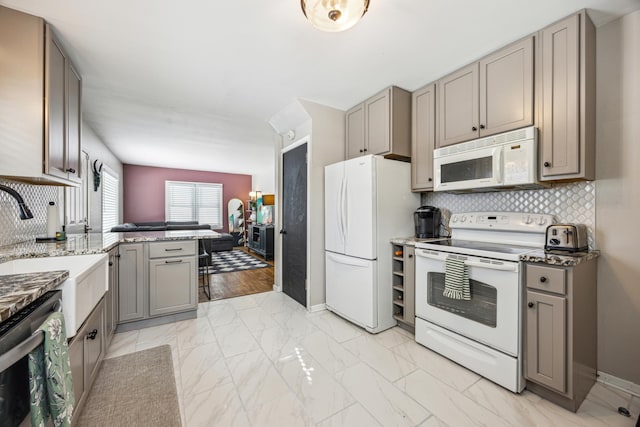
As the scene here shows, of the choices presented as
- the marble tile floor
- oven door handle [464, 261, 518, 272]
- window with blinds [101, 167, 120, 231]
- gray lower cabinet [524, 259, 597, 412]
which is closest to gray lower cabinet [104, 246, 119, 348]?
the marble tile floor

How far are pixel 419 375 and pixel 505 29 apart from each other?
2.45 meters

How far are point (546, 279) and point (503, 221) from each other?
0.70 m

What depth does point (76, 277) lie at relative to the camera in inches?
49.4

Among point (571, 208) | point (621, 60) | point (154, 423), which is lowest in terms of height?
point (154, 423)

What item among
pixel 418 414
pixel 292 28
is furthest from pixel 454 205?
pixel 292 28

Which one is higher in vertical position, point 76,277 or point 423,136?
point 423,136

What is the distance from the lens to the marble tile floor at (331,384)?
4.83ft

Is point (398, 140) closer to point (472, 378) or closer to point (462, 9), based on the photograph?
point (462, 9)

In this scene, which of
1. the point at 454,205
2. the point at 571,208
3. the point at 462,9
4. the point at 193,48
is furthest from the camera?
the point at 454,205

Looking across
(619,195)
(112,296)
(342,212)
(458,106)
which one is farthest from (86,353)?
(619,195)

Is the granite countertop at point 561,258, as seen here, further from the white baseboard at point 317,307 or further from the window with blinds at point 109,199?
the window with blinds at point 109,199

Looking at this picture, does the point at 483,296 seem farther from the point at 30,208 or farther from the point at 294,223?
the point at 30,208

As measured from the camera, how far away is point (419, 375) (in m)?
1.85

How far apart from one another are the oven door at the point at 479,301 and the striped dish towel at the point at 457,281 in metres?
0.04
